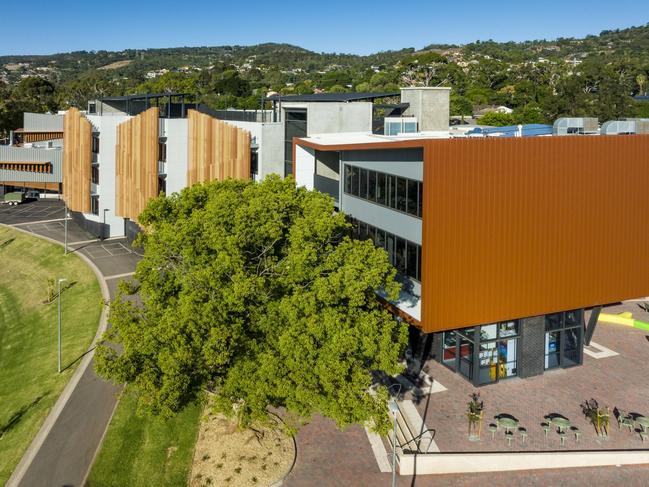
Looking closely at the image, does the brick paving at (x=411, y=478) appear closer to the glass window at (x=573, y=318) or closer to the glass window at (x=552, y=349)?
the glass window at (x=552, y=349)

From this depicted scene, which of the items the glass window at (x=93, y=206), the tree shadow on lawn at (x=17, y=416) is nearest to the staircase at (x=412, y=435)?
the tree shadow on lawn at (x=17, y=416)

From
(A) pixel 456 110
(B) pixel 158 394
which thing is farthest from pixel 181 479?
(A) pixel 456 110

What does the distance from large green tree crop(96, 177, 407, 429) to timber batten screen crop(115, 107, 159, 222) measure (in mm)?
31399

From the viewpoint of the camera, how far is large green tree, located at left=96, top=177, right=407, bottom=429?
19.6 meters

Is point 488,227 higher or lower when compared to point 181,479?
higher

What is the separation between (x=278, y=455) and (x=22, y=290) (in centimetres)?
3920

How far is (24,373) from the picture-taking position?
3600 centimetres

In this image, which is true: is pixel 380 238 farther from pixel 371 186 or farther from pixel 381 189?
pixel 371 186

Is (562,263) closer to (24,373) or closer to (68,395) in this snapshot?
(68,395)

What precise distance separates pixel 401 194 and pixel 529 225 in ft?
19.4

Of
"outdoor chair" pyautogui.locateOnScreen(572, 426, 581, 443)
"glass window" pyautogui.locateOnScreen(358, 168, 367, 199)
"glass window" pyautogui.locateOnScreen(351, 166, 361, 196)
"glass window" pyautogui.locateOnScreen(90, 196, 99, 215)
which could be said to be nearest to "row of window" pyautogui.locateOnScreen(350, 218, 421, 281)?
"glass window" pyautogui.locateOnScreen(358, 168, 367, 199)

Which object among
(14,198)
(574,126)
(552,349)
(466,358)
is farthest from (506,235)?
(14,198)

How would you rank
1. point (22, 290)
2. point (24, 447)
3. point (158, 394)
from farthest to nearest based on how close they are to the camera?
point (22, 290) < point (24, 447) < point (158, 394)

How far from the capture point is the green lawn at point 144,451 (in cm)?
2292
